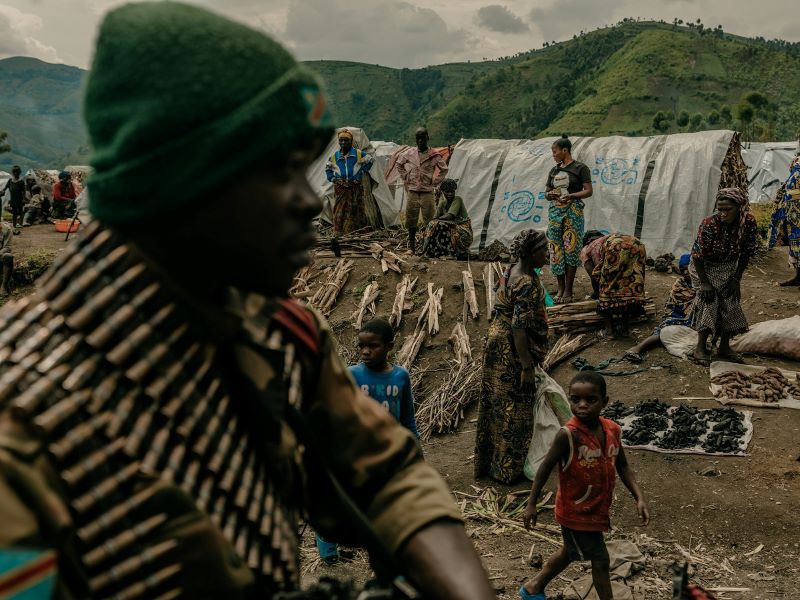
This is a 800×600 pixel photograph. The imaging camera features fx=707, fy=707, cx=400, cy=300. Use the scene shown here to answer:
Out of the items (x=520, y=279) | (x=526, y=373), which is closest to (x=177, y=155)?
(x=520, y=279)

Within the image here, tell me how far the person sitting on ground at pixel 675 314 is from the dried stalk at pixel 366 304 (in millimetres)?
4060

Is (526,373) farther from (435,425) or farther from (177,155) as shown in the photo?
(177,155)

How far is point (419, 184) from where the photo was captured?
13.5m

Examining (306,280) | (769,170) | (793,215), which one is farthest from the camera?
(769,170)

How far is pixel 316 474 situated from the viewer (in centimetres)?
138

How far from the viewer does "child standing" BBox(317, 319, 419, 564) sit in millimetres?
5164

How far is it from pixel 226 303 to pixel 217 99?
348mm

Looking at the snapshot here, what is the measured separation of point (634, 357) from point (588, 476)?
474 centimetres

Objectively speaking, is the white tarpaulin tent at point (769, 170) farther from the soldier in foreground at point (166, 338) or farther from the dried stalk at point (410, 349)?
the soldier in foreground at point (166, 338)

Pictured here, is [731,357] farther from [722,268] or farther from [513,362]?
[513,362]

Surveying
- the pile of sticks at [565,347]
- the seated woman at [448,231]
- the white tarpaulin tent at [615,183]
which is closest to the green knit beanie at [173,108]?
the pile of sticks at [565,347]

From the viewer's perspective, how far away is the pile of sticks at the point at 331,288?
11742 millimetres

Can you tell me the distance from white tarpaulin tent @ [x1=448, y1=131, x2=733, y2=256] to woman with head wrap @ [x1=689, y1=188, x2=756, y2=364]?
4291mm

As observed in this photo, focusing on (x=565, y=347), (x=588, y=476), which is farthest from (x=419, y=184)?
(x=588, y=476)
